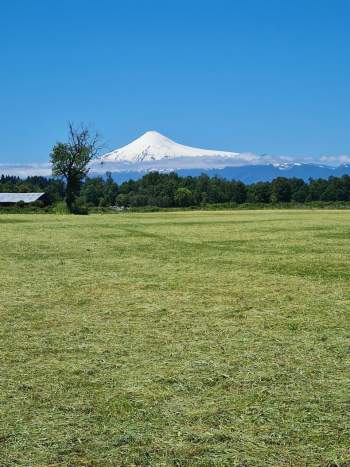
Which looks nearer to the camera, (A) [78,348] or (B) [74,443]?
(B) [74,443]

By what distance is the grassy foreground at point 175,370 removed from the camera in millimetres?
3504

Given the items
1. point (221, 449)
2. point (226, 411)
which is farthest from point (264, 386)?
point (221, 449)

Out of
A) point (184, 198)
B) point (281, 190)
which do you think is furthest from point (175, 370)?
point (281, 190)

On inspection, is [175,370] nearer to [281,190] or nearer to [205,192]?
[281,190]

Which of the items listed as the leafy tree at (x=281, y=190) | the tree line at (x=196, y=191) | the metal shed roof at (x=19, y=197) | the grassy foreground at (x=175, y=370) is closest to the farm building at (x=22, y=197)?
the metal shed roof at (x=19, y=197)

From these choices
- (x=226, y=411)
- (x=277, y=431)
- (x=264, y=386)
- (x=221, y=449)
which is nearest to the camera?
(x=221, y=449)

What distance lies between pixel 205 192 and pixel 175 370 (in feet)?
468

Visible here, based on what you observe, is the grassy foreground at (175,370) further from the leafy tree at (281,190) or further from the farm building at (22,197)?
the leafy tree at (281,190)

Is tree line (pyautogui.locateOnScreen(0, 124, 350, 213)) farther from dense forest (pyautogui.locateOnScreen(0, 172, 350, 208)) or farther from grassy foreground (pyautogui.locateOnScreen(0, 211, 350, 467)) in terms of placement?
grassy foreground (pyautogui.locateOnScreen(0, 211, 350, 467))

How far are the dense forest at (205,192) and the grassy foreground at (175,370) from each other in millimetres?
122006

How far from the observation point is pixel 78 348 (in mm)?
5766

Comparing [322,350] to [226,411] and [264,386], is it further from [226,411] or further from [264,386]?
[226,411]

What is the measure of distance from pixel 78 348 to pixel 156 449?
249 cm

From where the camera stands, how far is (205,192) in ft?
482
